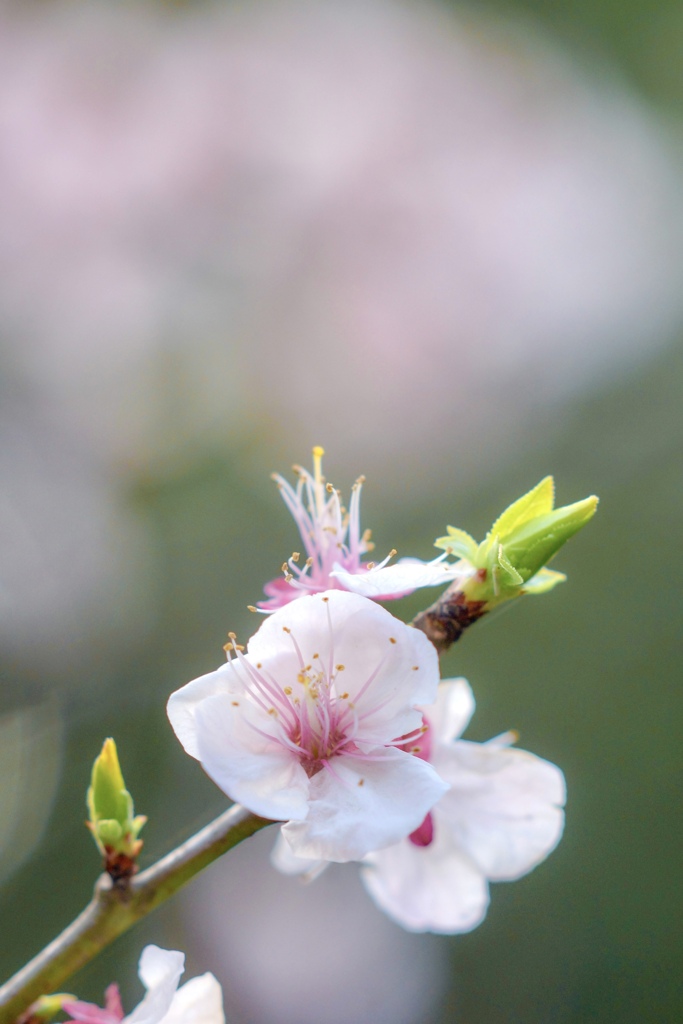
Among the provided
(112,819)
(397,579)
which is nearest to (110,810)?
(112,819)

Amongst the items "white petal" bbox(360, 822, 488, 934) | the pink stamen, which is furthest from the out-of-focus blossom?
the pink stamen

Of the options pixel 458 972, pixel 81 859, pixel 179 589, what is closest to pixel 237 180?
pixel 179 589

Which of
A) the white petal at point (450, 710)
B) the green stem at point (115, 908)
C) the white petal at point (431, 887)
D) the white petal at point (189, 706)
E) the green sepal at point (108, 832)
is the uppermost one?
the white petal at point (189, 706)

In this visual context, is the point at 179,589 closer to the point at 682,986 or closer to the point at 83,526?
the point at 83,526

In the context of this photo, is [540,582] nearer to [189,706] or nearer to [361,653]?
[361,653]

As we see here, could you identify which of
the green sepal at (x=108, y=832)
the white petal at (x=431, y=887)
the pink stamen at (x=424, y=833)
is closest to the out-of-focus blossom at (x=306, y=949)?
the white petal at (x=431, y=887)

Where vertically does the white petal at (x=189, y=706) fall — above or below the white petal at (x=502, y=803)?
above

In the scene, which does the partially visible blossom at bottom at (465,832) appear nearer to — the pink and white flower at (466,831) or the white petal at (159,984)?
the pink and white flower at (466,831)

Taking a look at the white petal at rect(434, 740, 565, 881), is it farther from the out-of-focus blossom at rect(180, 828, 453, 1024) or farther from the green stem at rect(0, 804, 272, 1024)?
the out-of-focus blossom at rect(180, 828, 453, 1024)
